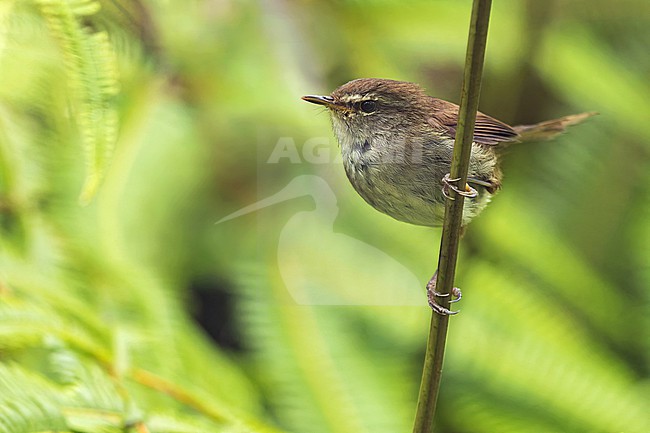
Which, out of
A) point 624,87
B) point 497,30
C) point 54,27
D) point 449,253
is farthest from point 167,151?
point 449,253

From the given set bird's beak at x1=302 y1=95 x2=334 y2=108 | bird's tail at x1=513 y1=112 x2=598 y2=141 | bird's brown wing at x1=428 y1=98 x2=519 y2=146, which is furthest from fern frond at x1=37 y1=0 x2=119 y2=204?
bird's tail at x1=513 y1=112 x2=598 y2=141

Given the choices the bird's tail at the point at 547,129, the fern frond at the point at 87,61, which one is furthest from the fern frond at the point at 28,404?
the bird's tail at the point at 547,129

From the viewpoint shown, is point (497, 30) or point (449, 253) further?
point (497, 30)

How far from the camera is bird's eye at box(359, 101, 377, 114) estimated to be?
27.7 inches

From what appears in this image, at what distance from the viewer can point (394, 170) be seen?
68 centimetres

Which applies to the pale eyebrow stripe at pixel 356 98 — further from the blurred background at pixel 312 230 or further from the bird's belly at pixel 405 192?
the blurred background at pixel 312 230

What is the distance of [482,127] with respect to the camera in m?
0.68

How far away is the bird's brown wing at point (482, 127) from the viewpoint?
2.24 ft

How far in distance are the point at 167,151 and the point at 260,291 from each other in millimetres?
473

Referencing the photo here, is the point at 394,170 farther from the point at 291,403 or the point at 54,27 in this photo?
the point at 291,403

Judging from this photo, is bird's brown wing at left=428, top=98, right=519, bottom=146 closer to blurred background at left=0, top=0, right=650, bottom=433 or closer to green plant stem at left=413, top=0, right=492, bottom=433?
green plant stem at left=413, top=0, right=492, bottom=433

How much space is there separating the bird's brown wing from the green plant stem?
0.21m

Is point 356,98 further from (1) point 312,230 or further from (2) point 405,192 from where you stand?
(1) point 312,230

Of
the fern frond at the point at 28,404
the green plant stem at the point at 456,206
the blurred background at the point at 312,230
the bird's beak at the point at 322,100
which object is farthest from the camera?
the blurred background at the point at 312,230
